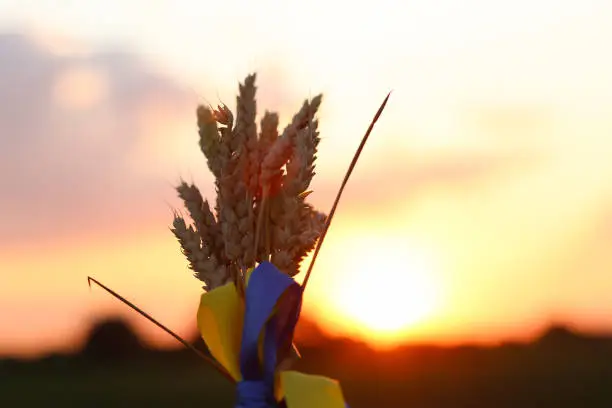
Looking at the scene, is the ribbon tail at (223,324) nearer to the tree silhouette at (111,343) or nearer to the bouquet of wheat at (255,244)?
the bouquet of wheat at (255,244)

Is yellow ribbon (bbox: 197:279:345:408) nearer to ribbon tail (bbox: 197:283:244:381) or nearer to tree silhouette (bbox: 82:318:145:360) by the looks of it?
ribbon tail (bbox: 197:283:244:381)

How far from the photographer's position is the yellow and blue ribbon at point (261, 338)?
294 centimetres

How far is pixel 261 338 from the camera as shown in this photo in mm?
3018

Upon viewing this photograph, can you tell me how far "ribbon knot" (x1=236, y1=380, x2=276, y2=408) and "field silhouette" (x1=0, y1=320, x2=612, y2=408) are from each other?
57.5 feet

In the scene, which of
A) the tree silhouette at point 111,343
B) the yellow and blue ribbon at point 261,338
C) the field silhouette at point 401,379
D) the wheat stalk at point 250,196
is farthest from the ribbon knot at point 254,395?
the tree silhouette at point 111,343

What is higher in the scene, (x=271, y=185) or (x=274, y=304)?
(x=271, y=185)

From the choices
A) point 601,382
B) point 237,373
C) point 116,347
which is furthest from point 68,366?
point 237,373

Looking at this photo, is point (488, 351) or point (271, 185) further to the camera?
point (488, 351)

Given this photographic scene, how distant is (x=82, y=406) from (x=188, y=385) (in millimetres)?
2830

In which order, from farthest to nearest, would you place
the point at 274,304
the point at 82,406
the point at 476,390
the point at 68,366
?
the point at 68,366 < the point at 82,406 < the point at 476,390 < the point at 274,304

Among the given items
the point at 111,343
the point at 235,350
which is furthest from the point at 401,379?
the point at 235,350

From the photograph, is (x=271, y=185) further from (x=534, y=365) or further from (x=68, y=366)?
(x=68, y=366)

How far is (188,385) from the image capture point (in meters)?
30.4

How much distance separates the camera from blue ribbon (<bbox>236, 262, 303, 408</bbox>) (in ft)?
9.66
